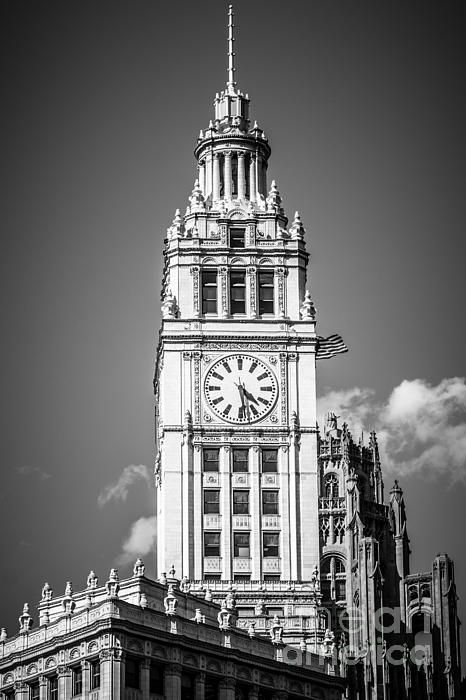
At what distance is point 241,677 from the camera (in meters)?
165

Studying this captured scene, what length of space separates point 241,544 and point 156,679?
35154 mm

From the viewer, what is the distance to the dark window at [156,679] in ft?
513

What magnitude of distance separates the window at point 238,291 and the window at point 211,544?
18.2 meters

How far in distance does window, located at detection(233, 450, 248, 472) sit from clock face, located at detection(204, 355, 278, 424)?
8.06 ft

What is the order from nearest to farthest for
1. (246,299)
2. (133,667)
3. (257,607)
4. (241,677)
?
(133,667)
(241,677)
(257,607)
(246,299)

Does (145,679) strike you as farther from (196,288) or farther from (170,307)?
(196,288)

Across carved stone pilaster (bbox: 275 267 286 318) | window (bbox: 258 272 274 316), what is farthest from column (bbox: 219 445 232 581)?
carved stone pilaster (bbox: 275 267 286 318)

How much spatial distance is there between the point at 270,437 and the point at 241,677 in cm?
3251

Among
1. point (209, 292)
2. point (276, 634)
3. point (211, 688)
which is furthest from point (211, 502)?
point (211, 688)

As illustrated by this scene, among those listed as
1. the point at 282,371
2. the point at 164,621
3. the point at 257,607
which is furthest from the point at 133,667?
the point at 282,371

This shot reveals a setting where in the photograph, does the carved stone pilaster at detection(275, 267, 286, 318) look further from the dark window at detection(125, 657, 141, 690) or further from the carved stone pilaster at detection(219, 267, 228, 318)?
the dark window at detection(125, 657, 141, 690)

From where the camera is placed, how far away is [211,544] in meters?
191

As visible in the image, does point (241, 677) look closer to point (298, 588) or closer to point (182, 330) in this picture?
point (298, 588)

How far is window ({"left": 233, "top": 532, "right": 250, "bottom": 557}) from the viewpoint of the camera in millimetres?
190750
